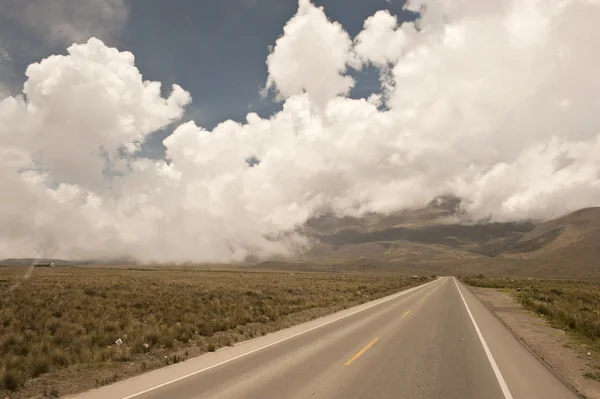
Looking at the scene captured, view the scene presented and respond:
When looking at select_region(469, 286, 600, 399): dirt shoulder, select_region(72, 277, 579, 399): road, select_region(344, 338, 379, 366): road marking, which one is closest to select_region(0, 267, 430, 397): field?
select_region(72, 277, 579, 399): road

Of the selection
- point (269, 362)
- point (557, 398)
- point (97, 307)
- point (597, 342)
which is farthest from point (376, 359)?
point (97, 307)

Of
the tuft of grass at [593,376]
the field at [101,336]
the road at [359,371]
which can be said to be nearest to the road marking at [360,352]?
the road at [359,371]

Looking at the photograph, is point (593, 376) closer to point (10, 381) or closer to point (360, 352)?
point (360, 352)

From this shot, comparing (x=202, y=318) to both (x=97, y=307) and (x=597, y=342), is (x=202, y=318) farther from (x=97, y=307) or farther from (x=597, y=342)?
(x=597, y=342)

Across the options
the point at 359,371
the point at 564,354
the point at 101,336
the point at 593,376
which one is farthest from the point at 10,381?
the point at 564,354

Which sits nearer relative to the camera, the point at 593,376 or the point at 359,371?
the point at 359,371

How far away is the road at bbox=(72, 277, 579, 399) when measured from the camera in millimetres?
7895

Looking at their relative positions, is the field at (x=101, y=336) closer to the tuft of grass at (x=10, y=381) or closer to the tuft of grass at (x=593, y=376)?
the tuft of grass at (x=10, y=381)

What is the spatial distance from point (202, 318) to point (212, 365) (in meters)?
9.28

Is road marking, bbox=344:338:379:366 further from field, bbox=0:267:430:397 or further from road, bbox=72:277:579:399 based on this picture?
field, bbox=0:267:430:397

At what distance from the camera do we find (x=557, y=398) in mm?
7629

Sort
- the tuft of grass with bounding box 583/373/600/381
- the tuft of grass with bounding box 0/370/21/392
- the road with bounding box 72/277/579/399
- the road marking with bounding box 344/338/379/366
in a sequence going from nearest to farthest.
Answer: the road with bounding box 72/277/579/399 < the tuft of grass with bounding box 0/370/21/392 < the tuft of grass with bounding box 583/373/600/381 < the road marking with bounding box 344/338/379/366

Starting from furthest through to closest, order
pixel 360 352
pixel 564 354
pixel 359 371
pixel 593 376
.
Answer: pixel 564 354 → pixel 360 352 → pixel 593 376 → pixel 359 371

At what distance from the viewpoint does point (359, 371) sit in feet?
30.5
